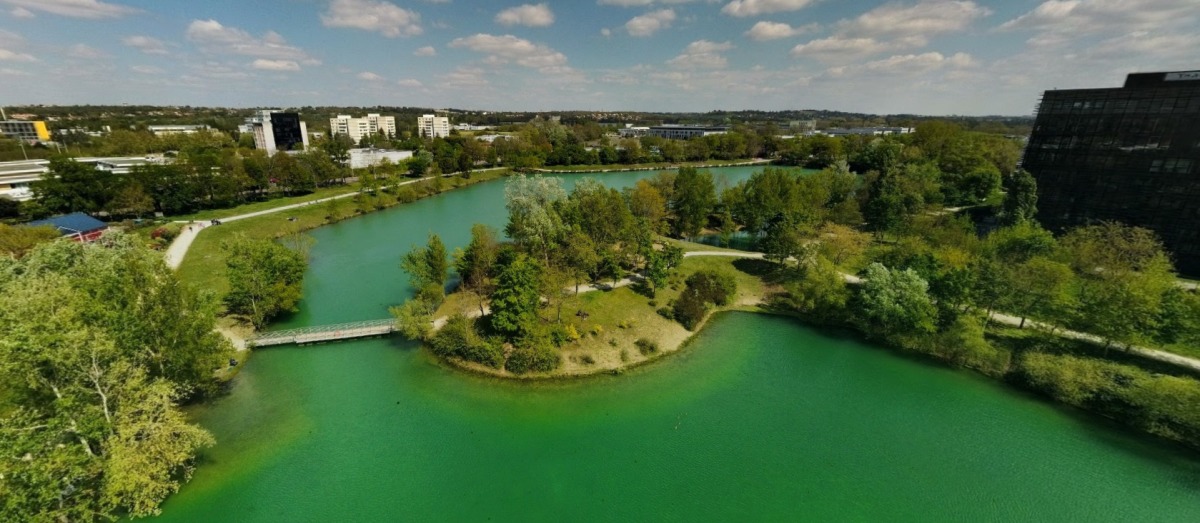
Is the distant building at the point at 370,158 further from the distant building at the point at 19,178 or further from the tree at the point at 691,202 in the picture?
the tree at the point at 691,202

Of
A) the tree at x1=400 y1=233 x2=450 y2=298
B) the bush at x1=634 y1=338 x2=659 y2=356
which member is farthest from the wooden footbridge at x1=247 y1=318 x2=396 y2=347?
the bush at x1=634 y1=338 x2=659 y2=356

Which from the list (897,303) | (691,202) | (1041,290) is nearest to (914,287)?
(897,303)

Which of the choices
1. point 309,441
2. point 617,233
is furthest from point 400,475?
point 617,233

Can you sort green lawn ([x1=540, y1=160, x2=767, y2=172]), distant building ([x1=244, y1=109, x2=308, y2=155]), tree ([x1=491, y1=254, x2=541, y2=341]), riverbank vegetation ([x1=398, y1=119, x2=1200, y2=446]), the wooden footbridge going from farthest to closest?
green lawn ([x1=540, y1=160, x2=767, y2=172]), distant building ([x1=244, y1=109, x2=308, y2=155]), the wooden footbridge, tree ([x1=491, y1=254, x2=541, y2=341]), riverbank vegetation ([x1=398, y1=119, x2=1200, y2=446])

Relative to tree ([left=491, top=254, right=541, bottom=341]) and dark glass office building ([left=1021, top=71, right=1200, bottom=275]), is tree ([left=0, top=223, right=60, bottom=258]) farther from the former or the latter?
dark glass office building ([left=1021, top=71, right=1200, bottom=275])

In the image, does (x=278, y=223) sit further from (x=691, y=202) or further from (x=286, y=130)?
(x=286, y=130)

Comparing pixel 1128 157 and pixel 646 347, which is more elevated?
pixel 1128 157

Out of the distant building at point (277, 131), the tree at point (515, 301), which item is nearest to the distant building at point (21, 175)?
the distant building at point (277, 131)
